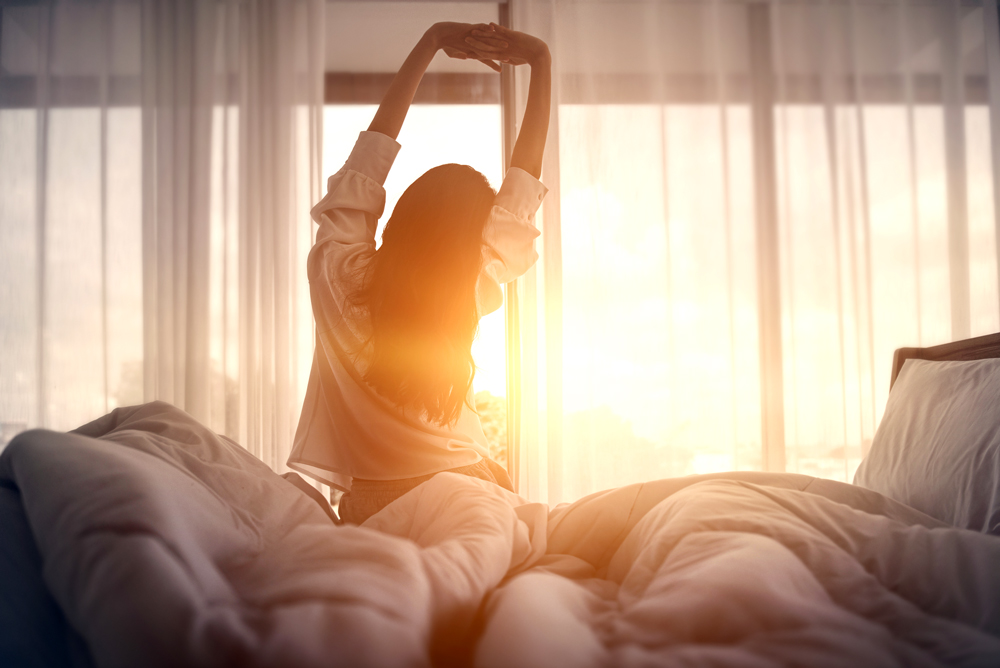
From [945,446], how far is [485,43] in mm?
1331

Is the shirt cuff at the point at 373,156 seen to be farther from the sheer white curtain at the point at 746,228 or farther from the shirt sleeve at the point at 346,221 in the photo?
the sheer white curtain at the point at 746,228

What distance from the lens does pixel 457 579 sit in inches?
20.0

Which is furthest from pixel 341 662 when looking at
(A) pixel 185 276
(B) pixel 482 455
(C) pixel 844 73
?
(C) pixel 844 73

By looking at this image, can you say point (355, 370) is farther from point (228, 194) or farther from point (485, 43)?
point (228, 194)

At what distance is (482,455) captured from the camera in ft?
3.91

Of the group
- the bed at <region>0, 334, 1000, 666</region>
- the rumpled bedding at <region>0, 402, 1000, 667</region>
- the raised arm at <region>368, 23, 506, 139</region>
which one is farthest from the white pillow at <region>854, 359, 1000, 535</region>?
the raised arm at <region>368, 23, 506, 139</region>

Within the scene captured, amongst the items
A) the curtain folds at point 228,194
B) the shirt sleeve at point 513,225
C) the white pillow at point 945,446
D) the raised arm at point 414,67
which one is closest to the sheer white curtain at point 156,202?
the curtain folds at point 228,194

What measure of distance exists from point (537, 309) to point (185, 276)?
1.42 meters

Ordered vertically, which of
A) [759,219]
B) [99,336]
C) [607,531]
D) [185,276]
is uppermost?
[759,219]

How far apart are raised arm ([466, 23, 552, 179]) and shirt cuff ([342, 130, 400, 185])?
0.97 feet

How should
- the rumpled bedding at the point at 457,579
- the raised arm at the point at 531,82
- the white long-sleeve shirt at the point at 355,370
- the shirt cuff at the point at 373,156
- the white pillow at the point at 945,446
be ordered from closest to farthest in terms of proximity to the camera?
the rumpled bedding at the point at 457,579, the white pillow at the point at 945,446, the white long-sleeve shirt at the point at 355,370, the shirt cuff at the point at 373,156, the raised arm at the point at 531,82

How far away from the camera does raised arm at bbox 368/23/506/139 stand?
1251mm

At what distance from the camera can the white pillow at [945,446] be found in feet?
2.89

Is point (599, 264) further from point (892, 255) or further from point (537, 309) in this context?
point (892, 255)
